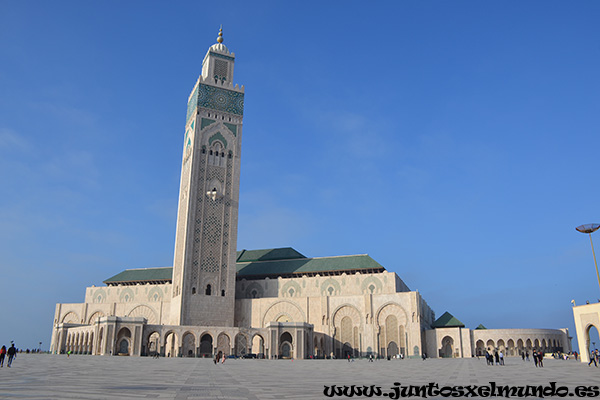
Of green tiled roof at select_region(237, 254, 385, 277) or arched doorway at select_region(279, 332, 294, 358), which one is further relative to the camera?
green tiled roof at select_region(237, 254, 385, 277)

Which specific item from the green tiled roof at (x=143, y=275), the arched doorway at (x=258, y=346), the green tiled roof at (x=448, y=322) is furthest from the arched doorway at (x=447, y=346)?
the green tiled roof at (x=143, y=275)

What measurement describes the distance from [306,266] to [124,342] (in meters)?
19.6

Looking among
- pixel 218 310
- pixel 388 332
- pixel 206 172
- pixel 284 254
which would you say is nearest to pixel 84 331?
pixel 218 310

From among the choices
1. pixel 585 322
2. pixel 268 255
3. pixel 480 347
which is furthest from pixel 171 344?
pixel 585 322

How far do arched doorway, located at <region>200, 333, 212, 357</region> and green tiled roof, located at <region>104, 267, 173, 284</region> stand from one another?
13707 mm

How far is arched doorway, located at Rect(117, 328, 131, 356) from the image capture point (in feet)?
137

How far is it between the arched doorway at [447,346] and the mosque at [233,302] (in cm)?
11

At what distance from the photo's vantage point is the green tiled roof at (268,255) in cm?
5778

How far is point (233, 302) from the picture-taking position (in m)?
48.7

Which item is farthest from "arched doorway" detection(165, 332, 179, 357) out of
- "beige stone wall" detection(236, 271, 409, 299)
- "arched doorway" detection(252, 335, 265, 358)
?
"beige stone wall" detection(236, 271, 409, 299)

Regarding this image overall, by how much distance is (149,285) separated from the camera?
5728 cm

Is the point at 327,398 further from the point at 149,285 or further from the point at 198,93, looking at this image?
the point at 149,285

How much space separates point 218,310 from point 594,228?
3304 centimetres

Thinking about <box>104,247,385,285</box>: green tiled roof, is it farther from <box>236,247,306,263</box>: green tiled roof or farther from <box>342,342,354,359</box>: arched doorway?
<box>342,342,354,359</box>: arched doorway
